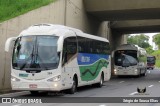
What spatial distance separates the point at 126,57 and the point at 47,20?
52.8 ft

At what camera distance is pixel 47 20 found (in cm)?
2806

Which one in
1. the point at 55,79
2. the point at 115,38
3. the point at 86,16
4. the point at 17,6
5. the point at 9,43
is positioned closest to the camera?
the point at 55,79

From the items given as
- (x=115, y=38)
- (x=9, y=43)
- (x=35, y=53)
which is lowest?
(x=35, y=53)

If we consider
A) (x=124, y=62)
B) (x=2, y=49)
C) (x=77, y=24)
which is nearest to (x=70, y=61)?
(x=2, y=49)

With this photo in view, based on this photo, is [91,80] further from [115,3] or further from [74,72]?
[115,3]

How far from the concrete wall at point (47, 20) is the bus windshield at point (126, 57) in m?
3.53

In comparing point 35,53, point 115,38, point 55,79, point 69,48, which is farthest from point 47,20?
point 115,38

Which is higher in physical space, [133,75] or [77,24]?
[77,24]

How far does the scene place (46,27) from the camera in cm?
2016

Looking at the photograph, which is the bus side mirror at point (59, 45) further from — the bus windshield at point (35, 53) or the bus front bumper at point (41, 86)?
the bus front bumper at point (41, 86)

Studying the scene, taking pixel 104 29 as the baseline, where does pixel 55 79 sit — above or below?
below

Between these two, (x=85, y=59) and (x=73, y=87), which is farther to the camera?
(x=85, y=59)

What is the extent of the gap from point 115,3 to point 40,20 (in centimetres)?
1176

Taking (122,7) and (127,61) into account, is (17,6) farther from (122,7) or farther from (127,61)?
(127,61)
